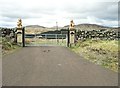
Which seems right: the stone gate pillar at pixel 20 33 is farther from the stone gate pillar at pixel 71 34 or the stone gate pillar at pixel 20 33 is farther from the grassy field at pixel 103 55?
the grassy field at pixel 103 55

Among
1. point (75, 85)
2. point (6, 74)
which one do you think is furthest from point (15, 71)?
point (75, 85)

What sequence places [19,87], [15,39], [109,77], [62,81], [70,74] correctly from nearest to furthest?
[19,87]
[62,81]
[109,77]
[70,74]
[15,39]

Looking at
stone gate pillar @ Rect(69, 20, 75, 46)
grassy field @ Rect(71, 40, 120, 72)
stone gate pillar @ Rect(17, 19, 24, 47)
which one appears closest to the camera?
grassy field @ Rect(71, 40, 120, 72)

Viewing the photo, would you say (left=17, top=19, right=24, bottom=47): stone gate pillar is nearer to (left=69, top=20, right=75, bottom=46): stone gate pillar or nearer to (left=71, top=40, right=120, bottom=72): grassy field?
(left=69, top=20, right=75, bottom=46): stone gate pillar

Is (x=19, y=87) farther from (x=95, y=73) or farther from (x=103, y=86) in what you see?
(x=95, y=73)

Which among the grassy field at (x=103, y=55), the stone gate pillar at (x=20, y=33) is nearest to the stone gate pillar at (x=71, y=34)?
the stone gate pillar at (x=20, y=33)

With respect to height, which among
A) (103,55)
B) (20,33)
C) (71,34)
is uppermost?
(20,33)

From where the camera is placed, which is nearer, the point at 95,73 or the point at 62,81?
the point at 62,81

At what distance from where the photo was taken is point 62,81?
10977 millimetres

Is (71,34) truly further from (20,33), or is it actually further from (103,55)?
(103,55)

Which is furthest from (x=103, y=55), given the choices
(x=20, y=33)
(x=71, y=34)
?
(x=20, y=33)

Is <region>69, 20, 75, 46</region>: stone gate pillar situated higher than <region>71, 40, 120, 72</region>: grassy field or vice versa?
<region>69, 20, 75, 46</region>: stone gate pillar

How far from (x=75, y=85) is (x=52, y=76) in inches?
81.5

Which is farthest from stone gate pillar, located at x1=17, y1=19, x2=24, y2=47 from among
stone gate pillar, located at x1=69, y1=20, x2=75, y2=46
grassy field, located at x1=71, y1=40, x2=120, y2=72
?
grassy field, located at x1=71, y1=40, x2=120, y2=72
